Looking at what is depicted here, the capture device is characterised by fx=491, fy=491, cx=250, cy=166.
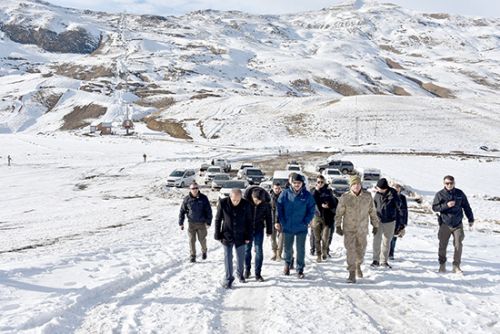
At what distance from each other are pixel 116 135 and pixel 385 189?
82372 millimetres

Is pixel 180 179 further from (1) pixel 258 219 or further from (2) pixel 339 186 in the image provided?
(1) pixel 258 219

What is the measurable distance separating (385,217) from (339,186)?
1925cm

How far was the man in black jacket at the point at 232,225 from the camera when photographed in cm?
868

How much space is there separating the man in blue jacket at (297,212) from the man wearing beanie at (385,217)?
189 cm

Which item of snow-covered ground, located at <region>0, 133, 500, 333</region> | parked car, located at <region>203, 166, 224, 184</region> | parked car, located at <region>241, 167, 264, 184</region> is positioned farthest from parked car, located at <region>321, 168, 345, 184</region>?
snow-covered ground, located at <region>0, 133, 500, 333</region>

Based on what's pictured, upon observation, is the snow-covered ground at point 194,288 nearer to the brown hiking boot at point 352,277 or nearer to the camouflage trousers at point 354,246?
the brown hiking boot at point 352,277

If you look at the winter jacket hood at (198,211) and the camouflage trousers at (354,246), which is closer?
the camouflage trousers at (354,246)

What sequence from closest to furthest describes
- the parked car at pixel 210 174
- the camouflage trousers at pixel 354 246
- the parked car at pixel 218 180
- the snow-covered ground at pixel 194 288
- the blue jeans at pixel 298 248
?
the snow-covered ground at pixel 194 288 < the camouflage trousers at pixel 354 246 < the blue jeans at pixel 298 248 < the parked car at pixel 218 180 < the parked car at pixel 210 174

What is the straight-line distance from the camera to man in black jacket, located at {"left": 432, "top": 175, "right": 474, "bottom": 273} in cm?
943

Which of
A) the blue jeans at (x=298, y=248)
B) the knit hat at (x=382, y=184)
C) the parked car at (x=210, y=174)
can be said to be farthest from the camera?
the parked car at (x=210, y=174)

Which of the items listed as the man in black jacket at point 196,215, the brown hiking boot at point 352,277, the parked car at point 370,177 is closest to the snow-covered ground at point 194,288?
the brown hiking boot at point 352,277

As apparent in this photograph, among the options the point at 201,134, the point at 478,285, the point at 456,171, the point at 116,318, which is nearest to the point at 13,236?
the point at 116,318

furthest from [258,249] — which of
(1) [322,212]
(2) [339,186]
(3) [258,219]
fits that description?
(2) [339,186]

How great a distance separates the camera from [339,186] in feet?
96.0
